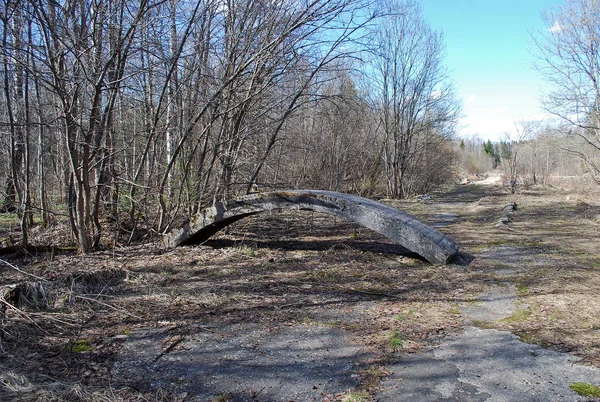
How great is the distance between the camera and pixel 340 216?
21.0ft

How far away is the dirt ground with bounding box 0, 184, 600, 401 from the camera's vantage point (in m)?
2.91

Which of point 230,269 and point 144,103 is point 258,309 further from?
point 144,103

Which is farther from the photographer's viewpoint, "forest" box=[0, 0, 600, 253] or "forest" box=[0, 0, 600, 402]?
"forest" box=[0, 0, 600, 253]

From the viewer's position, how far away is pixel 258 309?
4332 millimetres

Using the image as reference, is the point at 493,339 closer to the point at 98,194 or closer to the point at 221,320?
the point at 221,320

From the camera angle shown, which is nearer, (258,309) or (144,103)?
(258,309)

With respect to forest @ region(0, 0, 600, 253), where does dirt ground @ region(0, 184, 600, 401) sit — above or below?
below

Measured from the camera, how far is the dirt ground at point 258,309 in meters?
2.91

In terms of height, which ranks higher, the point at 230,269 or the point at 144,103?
the point at 144,103

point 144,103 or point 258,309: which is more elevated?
point 144,103

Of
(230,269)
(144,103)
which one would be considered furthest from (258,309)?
(144,103)

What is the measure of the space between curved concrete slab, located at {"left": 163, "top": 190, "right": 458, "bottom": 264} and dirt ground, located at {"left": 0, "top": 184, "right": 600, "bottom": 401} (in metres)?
0.28

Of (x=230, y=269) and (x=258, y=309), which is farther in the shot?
(x=230, y=269)

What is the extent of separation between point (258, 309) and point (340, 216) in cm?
249
